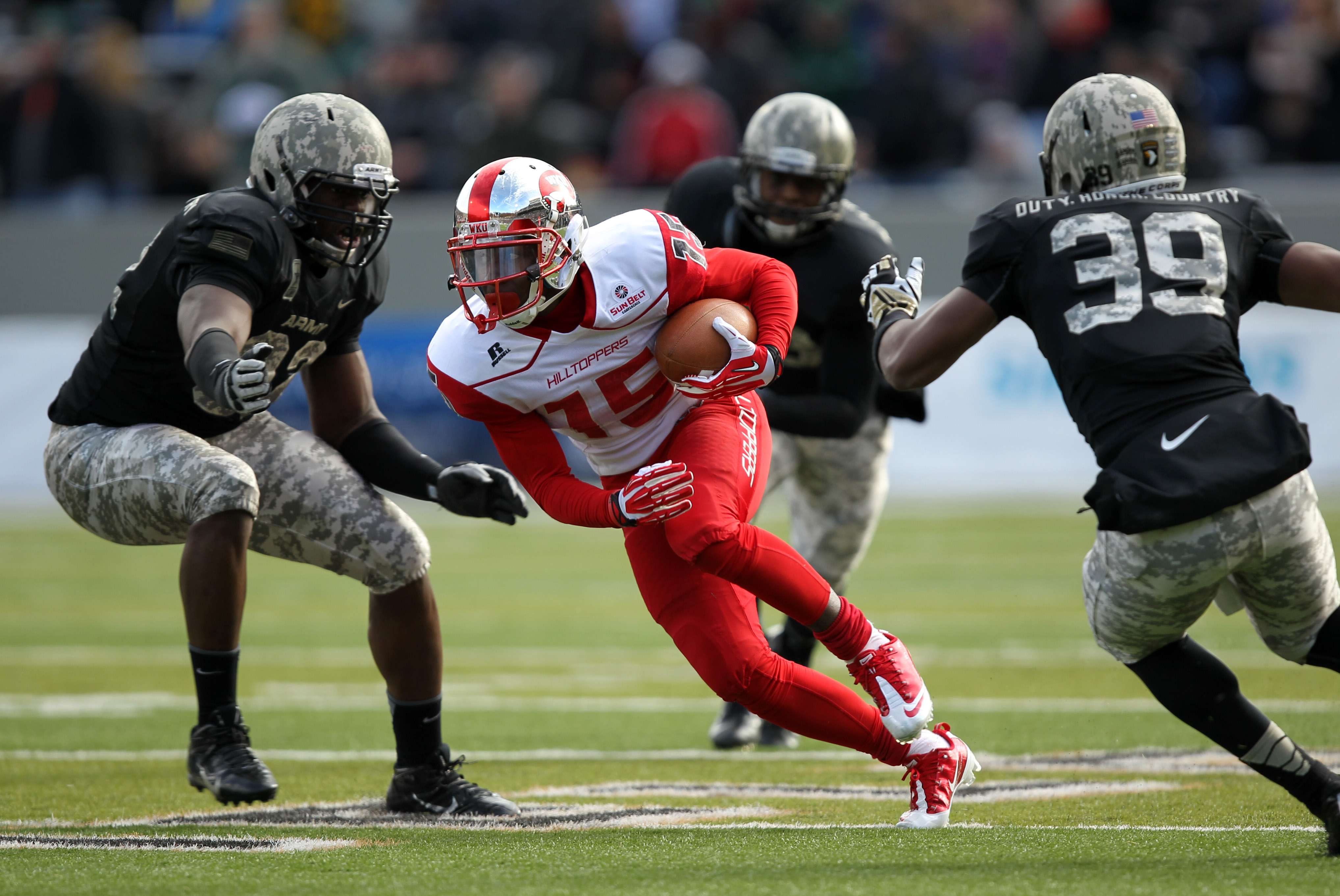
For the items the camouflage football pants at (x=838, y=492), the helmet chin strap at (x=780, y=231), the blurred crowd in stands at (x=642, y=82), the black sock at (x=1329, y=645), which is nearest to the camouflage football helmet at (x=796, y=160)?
the helmet chin strap at (x=780, y=231)

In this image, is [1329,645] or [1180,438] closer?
[1180,438]

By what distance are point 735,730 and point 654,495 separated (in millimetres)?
1845

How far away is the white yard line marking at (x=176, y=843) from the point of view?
138 inches

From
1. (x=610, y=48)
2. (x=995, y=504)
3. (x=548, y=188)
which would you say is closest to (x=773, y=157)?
(x=548, y=188)

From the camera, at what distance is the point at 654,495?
354cm

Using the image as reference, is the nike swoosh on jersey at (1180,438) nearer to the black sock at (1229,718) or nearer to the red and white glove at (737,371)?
the black sock at (1229,718)

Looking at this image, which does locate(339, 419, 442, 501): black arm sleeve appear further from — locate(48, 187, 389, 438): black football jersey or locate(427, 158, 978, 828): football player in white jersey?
locate(427, 158, 978, 828): football player in white jersey

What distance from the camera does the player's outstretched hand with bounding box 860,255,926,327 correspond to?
3693mm

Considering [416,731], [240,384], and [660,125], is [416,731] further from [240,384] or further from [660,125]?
[660,125]

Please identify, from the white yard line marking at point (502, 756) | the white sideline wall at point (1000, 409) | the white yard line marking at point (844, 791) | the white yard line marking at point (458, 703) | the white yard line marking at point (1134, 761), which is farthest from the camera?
the white sideline wall at point (1000, 409)

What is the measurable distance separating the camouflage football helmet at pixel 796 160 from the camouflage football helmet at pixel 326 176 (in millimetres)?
1528

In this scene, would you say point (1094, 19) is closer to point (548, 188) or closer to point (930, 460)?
point (930, 460)

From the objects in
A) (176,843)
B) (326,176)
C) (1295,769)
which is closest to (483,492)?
(326,176)

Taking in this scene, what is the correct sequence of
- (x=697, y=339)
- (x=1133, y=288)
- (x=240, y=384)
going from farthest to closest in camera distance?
(x=697, y=339) → (x=240, y=384) → (x=1133, y=288)
